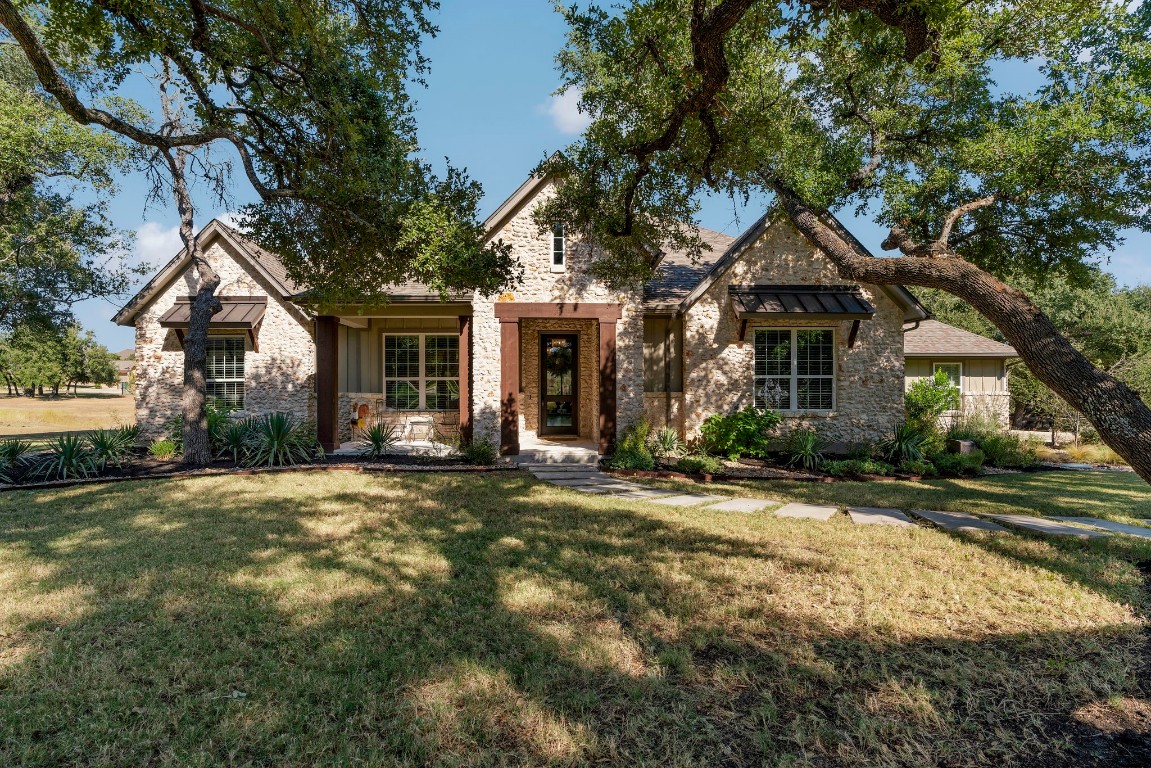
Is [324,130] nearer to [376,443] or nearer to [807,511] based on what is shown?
[376,443]

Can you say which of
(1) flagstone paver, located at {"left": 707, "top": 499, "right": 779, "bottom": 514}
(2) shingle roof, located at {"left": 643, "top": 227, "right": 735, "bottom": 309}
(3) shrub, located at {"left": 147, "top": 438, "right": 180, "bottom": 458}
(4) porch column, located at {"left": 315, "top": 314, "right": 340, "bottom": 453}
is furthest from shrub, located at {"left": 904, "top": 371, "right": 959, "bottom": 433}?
(3) shrub, located at {"left": 147, "top": 438, "right": 180, "bottom": 458}

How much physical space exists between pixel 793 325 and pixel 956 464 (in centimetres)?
451

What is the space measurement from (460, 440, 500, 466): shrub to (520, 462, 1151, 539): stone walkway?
5.96 feet

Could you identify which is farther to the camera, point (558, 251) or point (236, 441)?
point (558, 251)

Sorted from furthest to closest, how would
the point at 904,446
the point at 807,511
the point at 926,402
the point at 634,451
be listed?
1. the point at 926,402
2. the point at 904,446
3. the point at 634,451
4. the point at 807,511

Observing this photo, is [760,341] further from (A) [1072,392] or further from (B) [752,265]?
(A) [1072,392]

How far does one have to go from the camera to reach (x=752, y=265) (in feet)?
42.8

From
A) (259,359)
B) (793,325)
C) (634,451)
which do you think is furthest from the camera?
(259,359)

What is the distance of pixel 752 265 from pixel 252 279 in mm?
Answer: 13094

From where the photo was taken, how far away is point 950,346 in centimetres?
2006

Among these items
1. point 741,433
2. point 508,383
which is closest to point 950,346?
point 741,433

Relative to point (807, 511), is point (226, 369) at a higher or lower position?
higher

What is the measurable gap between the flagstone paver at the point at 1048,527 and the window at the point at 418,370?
11898 mm

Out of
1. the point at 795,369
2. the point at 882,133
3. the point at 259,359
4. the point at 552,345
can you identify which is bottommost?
the point at 795,369
